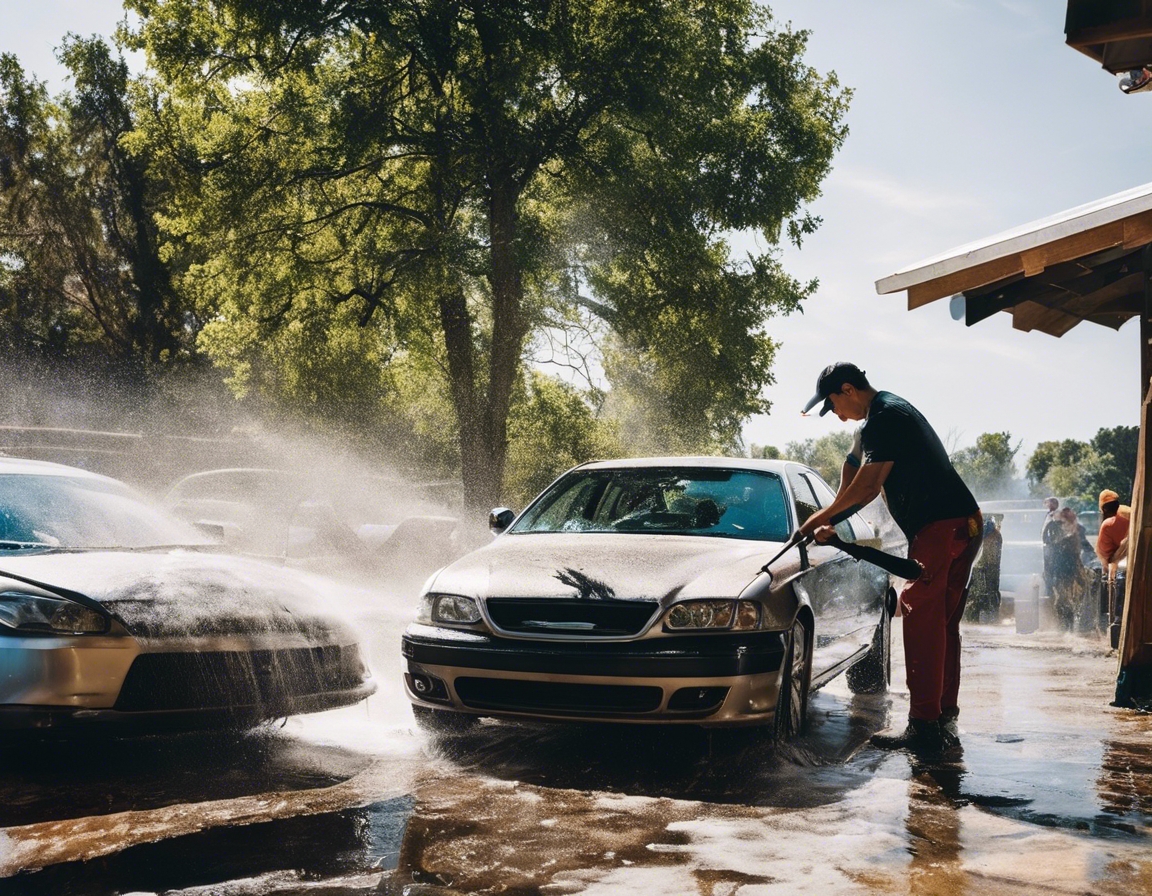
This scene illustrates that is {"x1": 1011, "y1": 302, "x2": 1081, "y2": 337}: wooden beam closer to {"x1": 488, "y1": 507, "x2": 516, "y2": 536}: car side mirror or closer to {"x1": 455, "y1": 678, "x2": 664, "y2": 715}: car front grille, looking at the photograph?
{"x1": 488, "y1": 507, "x2": 516, "y2": 536}: car side mirror

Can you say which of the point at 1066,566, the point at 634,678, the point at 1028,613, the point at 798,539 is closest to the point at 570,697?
the point at 634,678

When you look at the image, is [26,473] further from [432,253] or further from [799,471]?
[432,253]

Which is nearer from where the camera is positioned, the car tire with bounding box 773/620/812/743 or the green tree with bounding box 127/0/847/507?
the car tire with bounding box 773/620/812/743

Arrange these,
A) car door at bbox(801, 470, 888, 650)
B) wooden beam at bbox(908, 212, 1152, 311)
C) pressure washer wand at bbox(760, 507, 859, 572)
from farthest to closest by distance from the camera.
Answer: car door at bbox(801, 470, 888, 650), wooden beam at bbox(908, 212, 1152, 311), pressure washer wand at bbox(760, 507, 859, 572)

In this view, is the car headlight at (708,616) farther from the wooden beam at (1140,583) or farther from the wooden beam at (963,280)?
the wooden beam at (1140,583)

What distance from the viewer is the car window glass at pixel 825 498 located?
7875 millimetres

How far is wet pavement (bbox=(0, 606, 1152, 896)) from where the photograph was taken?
389 cm

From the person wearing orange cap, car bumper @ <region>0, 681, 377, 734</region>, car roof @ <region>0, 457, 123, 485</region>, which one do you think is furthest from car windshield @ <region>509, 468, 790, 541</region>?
the person wearing orange cap

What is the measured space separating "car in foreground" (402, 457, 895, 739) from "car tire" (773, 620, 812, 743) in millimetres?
11

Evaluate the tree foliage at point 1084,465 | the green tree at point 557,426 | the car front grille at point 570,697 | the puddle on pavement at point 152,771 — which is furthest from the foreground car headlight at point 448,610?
the tree foliage at point 1084,465

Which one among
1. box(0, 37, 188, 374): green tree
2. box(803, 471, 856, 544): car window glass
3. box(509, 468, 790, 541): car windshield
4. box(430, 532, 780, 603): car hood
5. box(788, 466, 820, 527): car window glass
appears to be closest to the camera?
box(430, 532, 780, 603): car hood

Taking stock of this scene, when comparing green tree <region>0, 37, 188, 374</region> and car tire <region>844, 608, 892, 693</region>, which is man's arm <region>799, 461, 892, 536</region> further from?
green tree <region>0, 37, 188, 374</region>

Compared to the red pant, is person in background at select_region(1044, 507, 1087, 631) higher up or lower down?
lower down

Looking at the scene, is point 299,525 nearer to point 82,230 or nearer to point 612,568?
point 612,568
